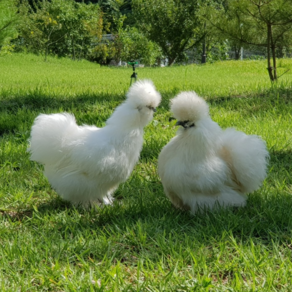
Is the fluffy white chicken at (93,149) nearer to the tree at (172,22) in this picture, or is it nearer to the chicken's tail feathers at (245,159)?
the chicken's tail feathers at (245,159)

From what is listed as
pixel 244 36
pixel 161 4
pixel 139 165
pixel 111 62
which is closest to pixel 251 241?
pixel 139 165

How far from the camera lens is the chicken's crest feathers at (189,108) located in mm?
2885

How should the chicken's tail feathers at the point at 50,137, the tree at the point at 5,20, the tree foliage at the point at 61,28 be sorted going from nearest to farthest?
1. the chicken's tail feathers at the point at 50,137
2. the tree at the point at 5,20
3. the tree foliage at the point at 61,28

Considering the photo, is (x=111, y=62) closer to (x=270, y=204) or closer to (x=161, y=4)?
(x=161, y=4)

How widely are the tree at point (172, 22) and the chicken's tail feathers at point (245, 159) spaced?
69.1 ft

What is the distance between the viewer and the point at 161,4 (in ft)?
77.2

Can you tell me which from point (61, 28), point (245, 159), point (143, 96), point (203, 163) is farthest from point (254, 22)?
point (61, 28)

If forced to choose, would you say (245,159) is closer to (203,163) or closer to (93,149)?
(203,163)

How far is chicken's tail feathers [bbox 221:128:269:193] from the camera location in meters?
2.94

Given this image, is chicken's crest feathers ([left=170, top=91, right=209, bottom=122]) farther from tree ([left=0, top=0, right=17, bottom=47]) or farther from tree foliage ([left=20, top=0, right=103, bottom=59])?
tree foliage ([left=20, top=0, right=103, bottom=59])

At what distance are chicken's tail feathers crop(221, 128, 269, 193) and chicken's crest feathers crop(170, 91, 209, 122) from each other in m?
0.32

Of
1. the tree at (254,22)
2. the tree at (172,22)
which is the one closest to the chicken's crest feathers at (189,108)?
the tree at (254,22)

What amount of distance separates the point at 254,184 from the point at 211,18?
549 centimetres

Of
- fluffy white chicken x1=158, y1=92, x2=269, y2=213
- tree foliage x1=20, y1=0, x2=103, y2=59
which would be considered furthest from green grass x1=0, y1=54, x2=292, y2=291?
tree foliage x1=20, y1=0, x2=103, y2=59
